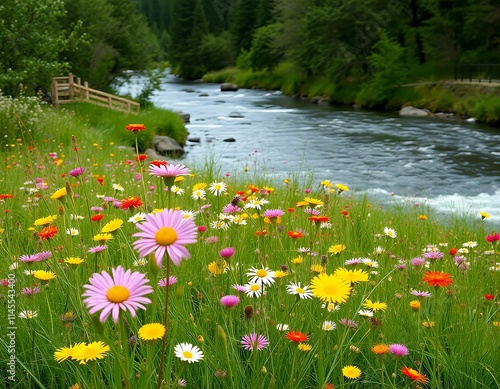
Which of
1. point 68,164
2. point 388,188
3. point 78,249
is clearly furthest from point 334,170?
point 78,249

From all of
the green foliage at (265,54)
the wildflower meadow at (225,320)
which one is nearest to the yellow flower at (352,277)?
the wildflower meadow at (225,320)

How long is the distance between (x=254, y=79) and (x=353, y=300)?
4165 cm

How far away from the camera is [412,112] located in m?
22.7

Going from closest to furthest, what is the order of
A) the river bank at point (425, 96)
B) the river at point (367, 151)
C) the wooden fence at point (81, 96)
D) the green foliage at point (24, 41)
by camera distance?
the river at point (367, 151) < the green foliage at point (24, 41) < the wooden fence at point (81, 96) < the river bank at point (425, 96)

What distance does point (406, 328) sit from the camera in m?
1.99

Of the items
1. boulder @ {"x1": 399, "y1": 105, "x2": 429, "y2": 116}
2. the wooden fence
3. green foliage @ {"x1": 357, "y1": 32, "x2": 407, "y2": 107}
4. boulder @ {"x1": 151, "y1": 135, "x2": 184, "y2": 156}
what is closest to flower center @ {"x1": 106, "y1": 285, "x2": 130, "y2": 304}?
boulder @ {"x1": 151, "y1": 135, "x2": 184, "y2": 156}

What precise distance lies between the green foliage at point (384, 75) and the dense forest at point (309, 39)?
53 millimetres

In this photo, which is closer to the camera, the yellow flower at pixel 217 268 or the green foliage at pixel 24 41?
the yellow flower at pixel 217 268

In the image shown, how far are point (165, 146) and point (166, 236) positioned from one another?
13.3 metres

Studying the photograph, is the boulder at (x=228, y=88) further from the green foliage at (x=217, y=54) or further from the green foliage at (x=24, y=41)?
the green foliage at (x=24, y=41)

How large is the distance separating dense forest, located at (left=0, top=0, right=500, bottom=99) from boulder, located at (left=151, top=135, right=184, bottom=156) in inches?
113

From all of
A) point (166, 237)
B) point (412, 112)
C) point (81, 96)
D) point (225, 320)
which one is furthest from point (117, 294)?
point (412, 112)

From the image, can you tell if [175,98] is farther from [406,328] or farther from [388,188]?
[406,328]

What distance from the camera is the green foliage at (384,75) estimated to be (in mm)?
25938
